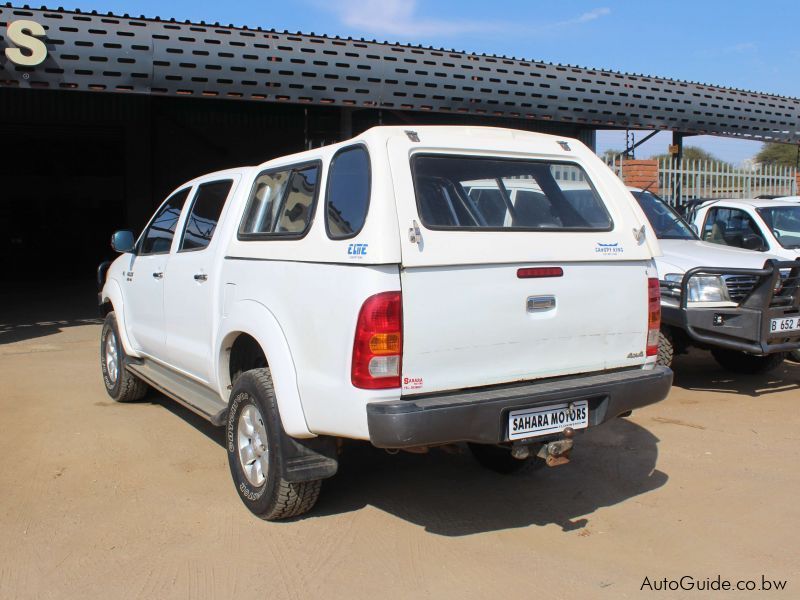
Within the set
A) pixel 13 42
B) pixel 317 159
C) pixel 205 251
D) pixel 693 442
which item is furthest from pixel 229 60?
pixel 693 442

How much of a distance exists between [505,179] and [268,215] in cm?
137

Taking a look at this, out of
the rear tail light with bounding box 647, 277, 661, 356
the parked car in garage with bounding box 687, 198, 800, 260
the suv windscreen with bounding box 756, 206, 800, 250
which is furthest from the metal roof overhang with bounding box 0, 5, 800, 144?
the rear tail light with bounding box 647, 277, 661, 356

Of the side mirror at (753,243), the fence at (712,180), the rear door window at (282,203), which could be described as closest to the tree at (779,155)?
the fence at (712,180)

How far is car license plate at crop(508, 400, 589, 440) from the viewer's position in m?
3.69

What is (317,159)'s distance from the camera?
4.12 meters

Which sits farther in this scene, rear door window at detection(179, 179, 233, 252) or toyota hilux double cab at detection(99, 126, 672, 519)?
rear door window at detection(179, 179, 233, 252)

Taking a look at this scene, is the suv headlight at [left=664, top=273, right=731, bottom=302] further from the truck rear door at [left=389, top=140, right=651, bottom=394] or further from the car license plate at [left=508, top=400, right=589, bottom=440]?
the car license plate at [left=508, top=400, right=589, bottom=440]

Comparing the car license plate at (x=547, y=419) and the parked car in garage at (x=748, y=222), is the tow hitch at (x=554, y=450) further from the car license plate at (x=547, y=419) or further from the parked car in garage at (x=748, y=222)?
the parked car in garage at (x=748, y=222)

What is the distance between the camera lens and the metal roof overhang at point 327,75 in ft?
32.4

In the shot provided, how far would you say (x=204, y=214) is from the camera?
5.20 meters

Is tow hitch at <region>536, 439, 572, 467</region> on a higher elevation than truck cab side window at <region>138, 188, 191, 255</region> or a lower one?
lower

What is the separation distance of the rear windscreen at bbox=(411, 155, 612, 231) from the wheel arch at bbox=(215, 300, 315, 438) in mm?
995

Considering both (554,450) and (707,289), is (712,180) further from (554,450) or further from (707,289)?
(554,450)

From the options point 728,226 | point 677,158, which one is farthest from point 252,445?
point 677,158
